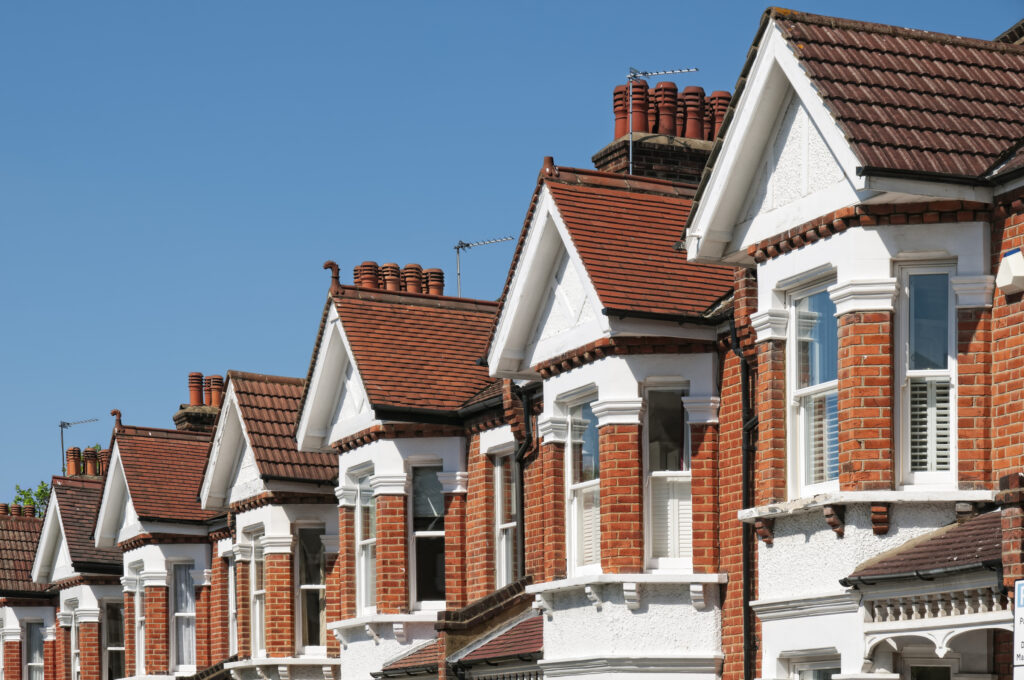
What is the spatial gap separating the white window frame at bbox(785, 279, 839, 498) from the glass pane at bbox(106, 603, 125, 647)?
24443mm

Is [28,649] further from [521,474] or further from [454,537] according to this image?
[521,474]

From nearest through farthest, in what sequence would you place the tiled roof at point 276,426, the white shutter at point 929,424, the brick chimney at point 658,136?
the white shutter at point 929,424, the brick chimney at point 658,136, the tiled roof at point 276,426

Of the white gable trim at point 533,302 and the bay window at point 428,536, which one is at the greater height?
the white gable trim at point 533,302

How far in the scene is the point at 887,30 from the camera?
1620 centimetres

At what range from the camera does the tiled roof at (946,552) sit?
1266 centimetres

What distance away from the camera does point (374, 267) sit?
91.1 feet

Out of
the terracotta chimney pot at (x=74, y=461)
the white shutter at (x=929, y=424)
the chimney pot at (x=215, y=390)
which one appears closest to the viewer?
the white shutter at (x=929, y=424)

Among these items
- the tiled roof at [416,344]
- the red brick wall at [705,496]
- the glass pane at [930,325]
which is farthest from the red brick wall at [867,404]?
the tiled roof at [416,344]

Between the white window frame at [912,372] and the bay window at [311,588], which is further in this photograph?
the bay window at [311,588]

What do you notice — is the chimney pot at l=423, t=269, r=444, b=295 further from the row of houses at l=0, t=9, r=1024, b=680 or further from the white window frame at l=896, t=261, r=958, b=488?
the white window frame at l=896, t=261, r=958, b=488

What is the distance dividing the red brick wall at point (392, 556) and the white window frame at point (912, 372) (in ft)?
34.2

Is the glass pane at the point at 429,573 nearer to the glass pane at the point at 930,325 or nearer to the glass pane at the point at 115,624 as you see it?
the glass pane at the point at 930,325

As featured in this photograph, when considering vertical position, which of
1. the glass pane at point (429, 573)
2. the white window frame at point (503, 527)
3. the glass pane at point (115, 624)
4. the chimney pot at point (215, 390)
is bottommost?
the glass pane at point (115, 624)

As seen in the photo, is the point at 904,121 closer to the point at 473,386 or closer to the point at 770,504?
the point at 770,504
